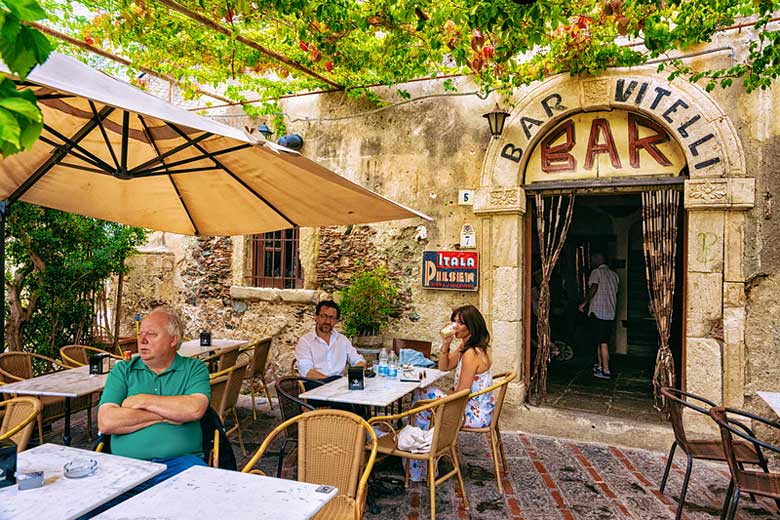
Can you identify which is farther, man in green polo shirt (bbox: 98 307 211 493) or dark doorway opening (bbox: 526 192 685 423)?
dark doorway opening (bbox: 526 192 685 423)

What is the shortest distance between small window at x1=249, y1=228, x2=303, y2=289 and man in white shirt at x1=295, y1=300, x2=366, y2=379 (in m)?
2.27

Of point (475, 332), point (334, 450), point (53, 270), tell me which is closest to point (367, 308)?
point (475, 332)

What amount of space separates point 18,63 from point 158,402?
190 centimetres

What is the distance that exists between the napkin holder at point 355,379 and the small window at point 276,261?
3324 mm

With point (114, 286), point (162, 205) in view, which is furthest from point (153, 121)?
point (114, 286)

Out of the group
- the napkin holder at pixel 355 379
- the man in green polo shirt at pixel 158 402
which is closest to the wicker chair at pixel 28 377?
the man in green polo shirt at pixel 158 402

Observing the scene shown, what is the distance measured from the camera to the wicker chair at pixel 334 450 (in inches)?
108

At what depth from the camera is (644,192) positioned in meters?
5.45

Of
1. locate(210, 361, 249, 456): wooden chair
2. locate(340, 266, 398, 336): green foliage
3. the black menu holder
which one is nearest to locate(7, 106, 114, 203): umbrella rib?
the black menu holder

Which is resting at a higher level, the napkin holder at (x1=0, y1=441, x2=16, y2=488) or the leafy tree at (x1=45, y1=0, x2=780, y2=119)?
the leafy tree at (x1=45, y1=0, x2=780, y2=119)

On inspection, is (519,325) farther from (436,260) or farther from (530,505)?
(530,505)

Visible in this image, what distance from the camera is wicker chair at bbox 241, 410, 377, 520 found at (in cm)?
276

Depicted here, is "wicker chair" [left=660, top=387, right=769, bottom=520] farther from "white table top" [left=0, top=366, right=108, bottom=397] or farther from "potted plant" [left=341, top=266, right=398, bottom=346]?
"white table top" [left=0, top=366, right=108, bottom=397]

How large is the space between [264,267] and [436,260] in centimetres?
269
